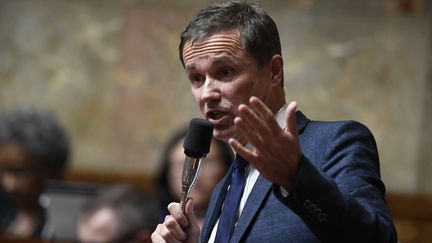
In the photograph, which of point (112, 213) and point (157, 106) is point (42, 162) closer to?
point (112, 213)

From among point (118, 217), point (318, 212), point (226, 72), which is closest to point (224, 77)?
point (226, 72)

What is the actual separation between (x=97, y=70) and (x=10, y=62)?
0.48 metres

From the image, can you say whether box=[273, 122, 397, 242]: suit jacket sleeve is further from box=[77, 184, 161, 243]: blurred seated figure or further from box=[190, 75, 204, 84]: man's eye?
box=[77, 184, 161, 243]: blurred seated figure

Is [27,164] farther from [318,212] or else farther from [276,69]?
[318,212]

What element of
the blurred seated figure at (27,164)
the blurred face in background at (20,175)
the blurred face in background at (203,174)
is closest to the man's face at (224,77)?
the blurred face in background at (203,174)

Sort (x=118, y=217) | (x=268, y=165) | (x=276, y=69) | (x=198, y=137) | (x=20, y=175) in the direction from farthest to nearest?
(x=20, y=175) → (x=118, y=217) → (x=276, y=69) → (x=198, y=137) → (x=268, y=165)

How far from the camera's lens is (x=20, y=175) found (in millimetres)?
4180

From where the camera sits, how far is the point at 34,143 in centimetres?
428

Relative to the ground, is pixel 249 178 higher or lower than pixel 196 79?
lower

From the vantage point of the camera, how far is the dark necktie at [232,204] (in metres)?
1.83

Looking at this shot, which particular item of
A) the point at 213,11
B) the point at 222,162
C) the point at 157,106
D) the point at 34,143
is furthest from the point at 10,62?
the point at 213,11

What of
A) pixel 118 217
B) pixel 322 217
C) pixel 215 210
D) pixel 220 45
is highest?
pixel 220 45

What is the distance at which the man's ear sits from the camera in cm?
186

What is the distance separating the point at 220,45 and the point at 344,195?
0.38m
